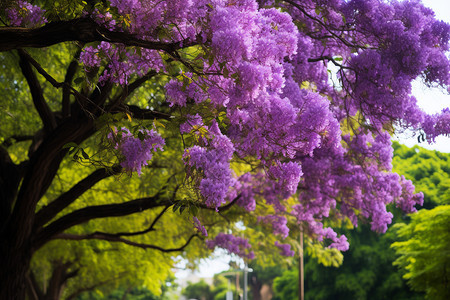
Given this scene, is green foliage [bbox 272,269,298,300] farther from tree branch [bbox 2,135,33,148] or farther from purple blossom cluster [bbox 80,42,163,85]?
purple blossom cluster [bbox 80,42,163,85]

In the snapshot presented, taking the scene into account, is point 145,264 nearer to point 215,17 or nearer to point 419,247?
point 419,247

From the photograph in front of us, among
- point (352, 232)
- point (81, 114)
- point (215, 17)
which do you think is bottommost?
point (215, 17)

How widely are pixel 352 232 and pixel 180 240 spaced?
1529 centimetres

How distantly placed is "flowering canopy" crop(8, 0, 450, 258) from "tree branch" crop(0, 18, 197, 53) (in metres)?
0.03

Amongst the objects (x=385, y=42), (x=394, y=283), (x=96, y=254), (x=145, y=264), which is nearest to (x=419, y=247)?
(x=394, y=283)

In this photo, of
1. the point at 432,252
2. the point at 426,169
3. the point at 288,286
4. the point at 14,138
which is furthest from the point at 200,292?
the point at 14,138

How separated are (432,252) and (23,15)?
17.1 meters

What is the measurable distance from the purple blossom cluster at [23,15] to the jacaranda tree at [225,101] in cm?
3

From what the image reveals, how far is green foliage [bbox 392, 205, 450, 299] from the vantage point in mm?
19375

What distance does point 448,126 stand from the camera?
927 cm

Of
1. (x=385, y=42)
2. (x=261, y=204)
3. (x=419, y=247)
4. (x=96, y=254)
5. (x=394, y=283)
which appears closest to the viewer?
(x=385, y=42)

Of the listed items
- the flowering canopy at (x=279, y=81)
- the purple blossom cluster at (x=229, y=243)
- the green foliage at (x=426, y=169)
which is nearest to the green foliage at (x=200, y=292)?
the green foliage at (x=426, y=169)

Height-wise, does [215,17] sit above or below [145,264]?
below

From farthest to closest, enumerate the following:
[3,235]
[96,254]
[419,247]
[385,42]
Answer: [419,247] < [96,254] < [3,235] < [385,42]
